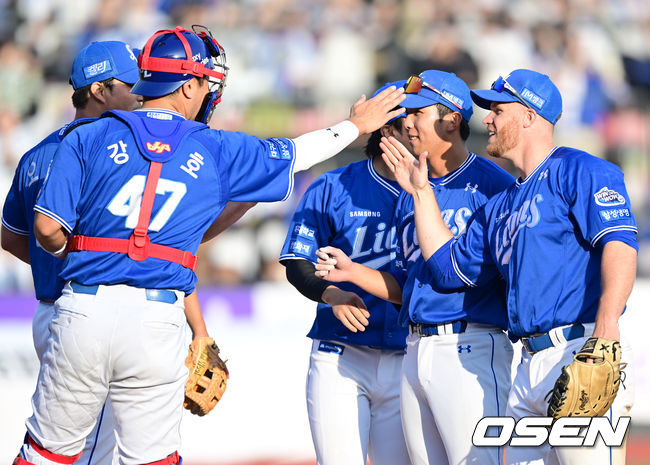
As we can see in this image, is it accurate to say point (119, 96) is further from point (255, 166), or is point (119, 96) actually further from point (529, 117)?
point (529, 117)

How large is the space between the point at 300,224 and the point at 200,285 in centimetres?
425

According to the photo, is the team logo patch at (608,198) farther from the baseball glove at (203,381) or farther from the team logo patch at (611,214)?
the baseball glove at (203,381)

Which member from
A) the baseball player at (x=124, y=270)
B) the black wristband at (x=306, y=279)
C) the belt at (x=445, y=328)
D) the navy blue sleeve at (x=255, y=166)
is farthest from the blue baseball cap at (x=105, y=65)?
the belt at (x=445, y=328)

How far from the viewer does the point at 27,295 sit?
26.8ft

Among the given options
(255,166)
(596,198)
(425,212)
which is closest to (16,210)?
(255,166)

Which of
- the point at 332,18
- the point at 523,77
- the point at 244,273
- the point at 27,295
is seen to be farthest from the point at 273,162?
the point at 332,18

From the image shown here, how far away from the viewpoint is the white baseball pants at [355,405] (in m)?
4.54

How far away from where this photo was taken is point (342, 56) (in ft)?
37.3

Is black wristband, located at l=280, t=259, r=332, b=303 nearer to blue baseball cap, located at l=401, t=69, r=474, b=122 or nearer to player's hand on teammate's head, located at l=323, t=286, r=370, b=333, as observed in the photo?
player's hand on teammate's head, located at l=323, t=286, r=370, b=333

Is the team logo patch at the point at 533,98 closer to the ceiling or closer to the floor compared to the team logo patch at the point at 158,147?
closer to the ceiling

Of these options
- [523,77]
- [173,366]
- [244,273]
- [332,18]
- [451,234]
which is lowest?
[244,273]

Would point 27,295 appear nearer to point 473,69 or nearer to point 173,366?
point 173,366

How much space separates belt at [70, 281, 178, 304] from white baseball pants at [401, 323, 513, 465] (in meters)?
1.23

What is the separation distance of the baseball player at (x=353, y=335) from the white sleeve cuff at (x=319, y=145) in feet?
1.62
